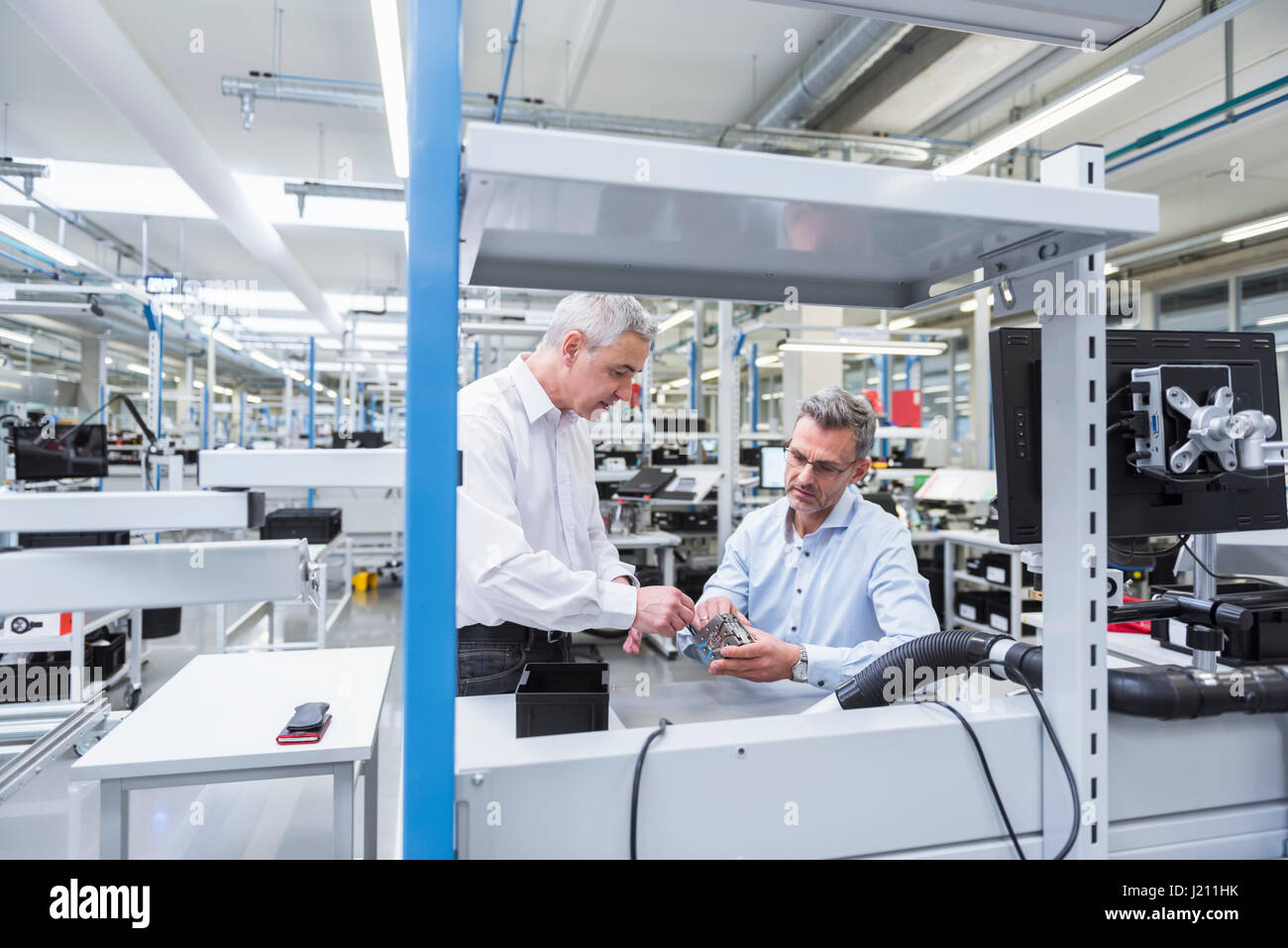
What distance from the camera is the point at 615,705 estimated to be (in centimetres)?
92

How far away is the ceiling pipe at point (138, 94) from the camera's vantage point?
9.57 feet

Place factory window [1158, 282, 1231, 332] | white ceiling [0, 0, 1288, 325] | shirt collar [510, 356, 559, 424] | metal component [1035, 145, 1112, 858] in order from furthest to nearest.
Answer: factory window [1158, 282, 1231, 332] → white ceiling [0, 0, 1288, 325] → shirt collar [510, 356, 559, 424] → metal component [1035, 145, 1112, 858]

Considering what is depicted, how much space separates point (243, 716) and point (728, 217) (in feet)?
4.42

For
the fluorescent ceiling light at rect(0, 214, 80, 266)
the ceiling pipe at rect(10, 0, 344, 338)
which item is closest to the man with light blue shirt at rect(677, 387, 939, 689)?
the ceiling pipe at rect(10, 0, 344, 338)

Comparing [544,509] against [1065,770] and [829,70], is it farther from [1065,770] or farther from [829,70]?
[829,70]

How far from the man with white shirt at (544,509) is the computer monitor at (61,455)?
325 cm

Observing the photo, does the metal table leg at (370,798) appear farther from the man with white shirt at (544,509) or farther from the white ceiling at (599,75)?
the white ceiling at (599,75)

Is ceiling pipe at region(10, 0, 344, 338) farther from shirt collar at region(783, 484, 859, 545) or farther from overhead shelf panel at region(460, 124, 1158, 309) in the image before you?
shirt collar at region(783, 484, 859, 545)

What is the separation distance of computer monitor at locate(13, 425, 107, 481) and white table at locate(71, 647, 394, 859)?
8.58ft

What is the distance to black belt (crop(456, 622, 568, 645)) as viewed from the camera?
1.46 m

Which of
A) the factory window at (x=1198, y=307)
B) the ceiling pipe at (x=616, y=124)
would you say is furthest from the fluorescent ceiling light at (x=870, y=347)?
the factory window at (x=1198, y=307)
